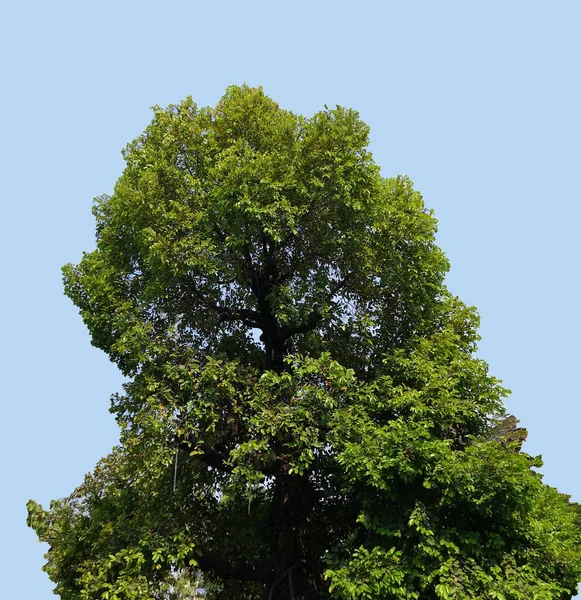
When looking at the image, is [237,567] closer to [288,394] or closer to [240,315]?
[288,394]

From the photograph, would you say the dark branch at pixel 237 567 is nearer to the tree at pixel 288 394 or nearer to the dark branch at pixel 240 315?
the tree at pixel 288 394

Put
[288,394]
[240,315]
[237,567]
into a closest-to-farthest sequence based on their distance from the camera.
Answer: [288,394]
[237,567]
[240,315]

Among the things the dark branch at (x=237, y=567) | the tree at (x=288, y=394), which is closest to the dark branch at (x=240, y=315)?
the tree at (x=288, y=394)

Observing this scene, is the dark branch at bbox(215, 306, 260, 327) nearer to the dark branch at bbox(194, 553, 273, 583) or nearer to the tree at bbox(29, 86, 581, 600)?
the tree at bbox(29, 86, 581, 600)

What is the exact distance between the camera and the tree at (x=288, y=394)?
24.9 feet

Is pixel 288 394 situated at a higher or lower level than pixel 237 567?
higher

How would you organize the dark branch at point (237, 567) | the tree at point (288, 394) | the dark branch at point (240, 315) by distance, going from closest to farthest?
1. the tree at point (288, 394)
2. the dark branch at point (237, 567)
3. the dark branch at point (240, 315)

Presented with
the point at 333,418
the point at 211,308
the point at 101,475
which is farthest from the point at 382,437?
the point at 101,475

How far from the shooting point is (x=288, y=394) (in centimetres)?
853

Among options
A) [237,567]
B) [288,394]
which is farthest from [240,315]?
[237,567]

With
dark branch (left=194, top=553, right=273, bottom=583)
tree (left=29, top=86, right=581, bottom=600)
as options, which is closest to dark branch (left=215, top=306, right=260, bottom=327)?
tree (left=29, top=86, right=581, bottom=600)

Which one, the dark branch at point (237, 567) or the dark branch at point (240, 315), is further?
the dark branch at point (240, 315)

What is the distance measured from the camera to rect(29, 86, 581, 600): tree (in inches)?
299

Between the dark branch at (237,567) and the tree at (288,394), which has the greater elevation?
the tree at (288,394)
